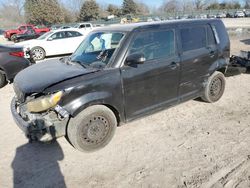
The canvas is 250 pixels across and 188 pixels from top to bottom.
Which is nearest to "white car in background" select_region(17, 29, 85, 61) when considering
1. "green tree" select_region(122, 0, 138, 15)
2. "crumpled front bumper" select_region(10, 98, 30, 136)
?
"crumpled front bumper" select_region(10, 98, 30, 136)

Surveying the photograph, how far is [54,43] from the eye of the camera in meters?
14.3

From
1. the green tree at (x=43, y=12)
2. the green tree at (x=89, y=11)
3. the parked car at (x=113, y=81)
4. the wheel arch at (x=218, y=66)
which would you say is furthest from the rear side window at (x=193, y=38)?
the green tree at (x=89, y=11)

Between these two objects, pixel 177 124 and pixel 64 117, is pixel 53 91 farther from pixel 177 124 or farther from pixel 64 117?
pixel 177 124

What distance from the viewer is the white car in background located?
45.8 feet

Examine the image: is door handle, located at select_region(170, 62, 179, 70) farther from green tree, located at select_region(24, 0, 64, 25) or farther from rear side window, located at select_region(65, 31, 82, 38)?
green tree, located at select_region(24, 0, 64, 25)

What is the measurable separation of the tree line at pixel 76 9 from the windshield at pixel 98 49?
55567 mm

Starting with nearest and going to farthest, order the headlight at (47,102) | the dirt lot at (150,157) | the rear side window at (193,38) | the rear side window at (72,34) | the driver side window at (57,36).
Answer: the dirt lot at (150,157) → the headlight at (47,102) → the rear side window at (193,38) → the driver side window at (57,36) → the rear side window at (72,34)

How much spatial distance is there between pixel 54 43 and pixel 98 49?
10.4 metres

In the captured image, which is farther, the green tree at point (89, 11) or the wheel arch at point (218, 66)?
the green tree at point (89, 11)

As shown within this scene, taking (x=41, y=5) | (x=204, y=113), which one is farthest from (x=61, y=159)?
(x=41, y=5)

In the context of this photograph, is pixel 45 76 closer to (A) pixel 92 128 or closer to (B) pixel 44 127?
(B) pixel 44 127

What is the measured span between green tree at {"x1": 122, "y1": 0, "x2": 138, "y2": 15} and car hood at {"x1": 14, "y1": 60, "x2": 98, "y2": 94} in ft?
240

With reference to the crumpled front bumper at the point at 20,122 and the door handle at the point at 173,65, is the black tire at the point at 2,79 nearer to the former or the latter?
the crumpled front bumper at the point at 20,122

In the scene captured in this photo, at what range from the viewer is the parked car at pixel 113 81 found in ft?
12.3
